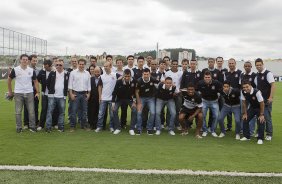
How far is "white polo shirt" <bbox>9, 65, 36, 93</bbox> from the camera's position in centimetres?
893

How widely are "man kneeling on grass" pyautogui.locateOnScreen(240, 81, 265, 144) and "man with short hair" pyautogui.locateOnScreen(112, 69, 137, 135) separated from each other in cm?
Answer: 282

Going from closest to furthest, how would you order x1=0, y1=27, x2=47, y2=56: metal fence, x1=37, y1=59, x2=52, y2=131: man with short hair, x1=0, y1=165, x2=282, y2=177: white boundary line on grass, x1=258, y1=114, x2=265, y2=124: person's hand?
x1=0, y1=165, x2=282, y2=177: white boundary line on grass
x1=258, y1=114, x2=265, y2=124: person's hand
x1=37, y1=59, x2=52, y2=131: man with short hair
x1=0, y1=27, x2=47, y2=56: metal fence

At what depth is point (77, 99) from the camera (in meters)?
9.56

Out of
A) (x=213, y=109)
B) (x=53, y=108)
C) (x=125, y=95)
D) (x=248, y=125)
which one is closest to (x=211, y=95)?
(x=213, y=109)

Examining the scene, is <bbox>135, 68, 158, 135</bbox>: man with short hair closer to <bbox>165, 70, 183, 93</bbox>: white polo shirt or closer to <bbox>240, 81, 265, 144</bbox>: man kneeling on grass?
<bbox>165, 70, 183, 93</bbox>: white polo shirt

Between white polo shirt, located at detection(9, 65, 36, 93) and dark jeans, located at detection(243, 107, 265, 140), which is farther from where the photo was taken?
white polo shirt, located at detection(9, 65, 36, 93)

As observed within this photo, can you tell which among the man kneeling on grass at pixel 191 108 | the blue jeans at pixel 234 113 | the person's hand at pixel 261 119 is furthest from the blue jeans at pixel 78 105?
the person's hand at pixel 261 119

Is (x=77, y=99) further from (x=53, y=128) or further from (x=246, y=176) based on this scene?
(x=246, y=176)

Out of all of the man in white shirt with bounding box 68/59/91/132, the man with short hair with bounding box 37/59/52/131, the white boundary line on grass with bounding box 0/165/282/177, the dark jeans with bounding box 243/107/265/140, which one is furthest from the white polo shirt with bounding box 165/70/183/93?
the white boundary line on grass with bounding box 0/165/282/177

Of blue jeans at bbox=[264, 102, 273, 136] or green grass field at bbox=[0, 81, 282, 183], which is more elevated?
blue jeans at bbox=[264, 102, 273, 136]

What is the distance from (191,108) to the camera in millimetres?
9438

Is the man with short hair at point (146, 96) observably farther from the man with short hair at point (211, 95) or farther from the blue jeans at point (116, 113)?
the man with short hair at point (211, 95)

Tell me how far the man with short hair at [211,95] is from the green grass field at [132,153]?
0.44m

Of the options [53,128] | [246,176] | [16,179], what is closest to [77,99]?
[53,128]
